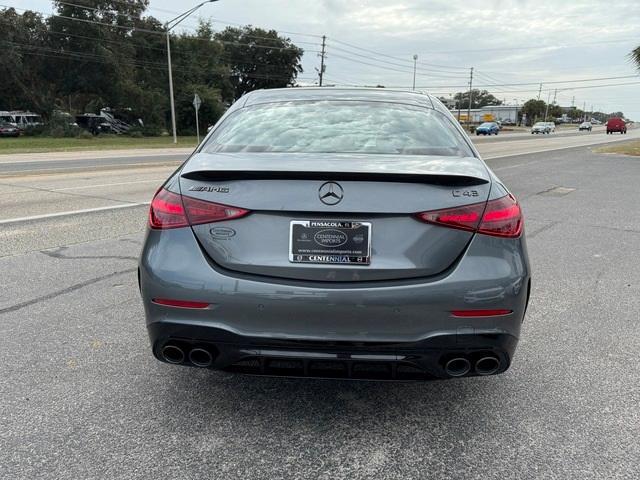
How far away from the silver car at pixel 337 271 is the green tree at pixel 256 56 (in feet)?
245

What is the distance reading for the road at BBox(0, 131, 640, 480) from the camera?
2.53 m

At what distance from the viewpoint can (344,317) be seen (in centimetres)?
245

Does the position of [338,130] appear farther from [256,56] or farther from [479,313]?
[256,56]

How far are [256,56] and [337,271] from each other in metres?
77.5

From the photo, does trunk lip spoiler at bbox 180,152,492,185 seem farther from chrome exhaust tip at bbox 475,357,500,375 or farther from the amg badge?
chrome exhaust tip at bbox 475,357,500,375

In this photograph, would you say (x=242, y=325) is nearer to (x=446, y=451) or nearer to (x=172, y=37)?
(x=446, y=451)

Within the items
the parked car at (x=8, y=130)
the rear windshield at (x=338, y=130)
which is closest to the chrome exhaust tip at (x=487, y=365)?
the rear windshield at (x=338, y=130)

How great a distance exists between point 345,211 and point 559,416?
1.65m

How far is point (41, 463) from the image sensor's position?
2.50m

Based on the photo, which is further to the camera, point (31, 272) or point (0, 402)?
point (31, 272)

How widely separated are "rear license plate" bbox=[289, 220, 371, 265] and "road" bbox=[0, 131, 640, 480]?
0.93 metres

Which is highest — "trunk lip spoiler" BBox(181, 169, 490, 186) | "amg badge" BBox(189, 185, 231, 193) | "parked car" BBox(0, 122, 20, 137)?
"trunk lip spoiler" BBox(181, 169, 490, 186)

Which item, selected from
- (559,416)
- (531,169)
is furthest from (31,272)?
(531,169)

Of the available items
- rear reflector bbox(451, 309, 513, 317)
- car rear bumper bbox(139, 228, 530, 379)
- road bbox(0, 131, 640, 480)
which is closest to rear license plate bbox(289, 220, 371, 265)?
car rear bumper bbox(139, 228, 530, 379)
